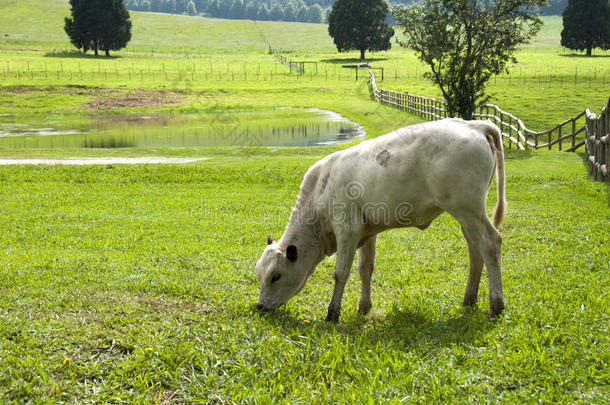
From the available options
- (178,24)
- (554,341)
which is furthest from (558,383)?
(178,24)

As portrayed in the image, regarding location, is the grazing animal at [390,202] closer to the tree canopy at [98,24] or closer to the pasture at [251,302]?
the pasture at [251,302]

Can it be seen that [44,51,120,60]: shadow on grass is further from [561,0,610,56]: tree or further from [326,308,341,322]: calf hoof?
[326,308,341,322]: calf hoof

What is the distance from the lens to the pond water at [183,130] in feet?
101

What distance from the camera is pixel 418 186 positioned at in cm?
564

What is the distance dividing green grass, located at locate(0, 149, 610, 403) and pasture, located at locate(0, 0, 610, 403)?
0.02m

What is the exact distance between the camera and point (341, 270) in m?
6.05

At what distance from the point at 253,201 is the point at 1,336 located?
898cm

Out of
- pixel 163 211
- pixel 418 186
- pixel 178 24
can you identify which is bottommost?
pixel 163 211

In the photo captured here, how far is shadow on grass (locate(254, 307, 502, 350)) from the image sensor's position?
17.3ft

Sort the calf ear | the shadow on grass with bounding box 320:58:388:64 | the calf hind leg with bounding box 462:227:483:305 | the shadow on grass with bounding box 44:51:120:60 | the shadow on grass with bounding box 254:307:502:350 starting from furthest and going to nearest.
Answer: the shadow on grass with bounding box 320:58:388:64, the shadow on grass with bounding box 44:51:120:60, the calf ear, the calf hind leg with bounding box 462:227:483:305, the shadow on grass with bounding box 254:307:502:350

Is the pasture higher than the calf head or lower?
lower

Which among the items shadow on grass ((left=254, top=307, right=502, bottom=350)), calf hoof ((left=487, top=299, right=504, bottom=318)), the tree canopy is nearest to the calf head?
shadow on grass ((left=254, top=307, right=502, bottom=350))

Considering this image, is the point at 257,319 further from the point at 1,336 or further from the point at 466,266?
the point at 466,266

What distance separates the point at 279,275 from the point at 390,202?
4.95 feet
